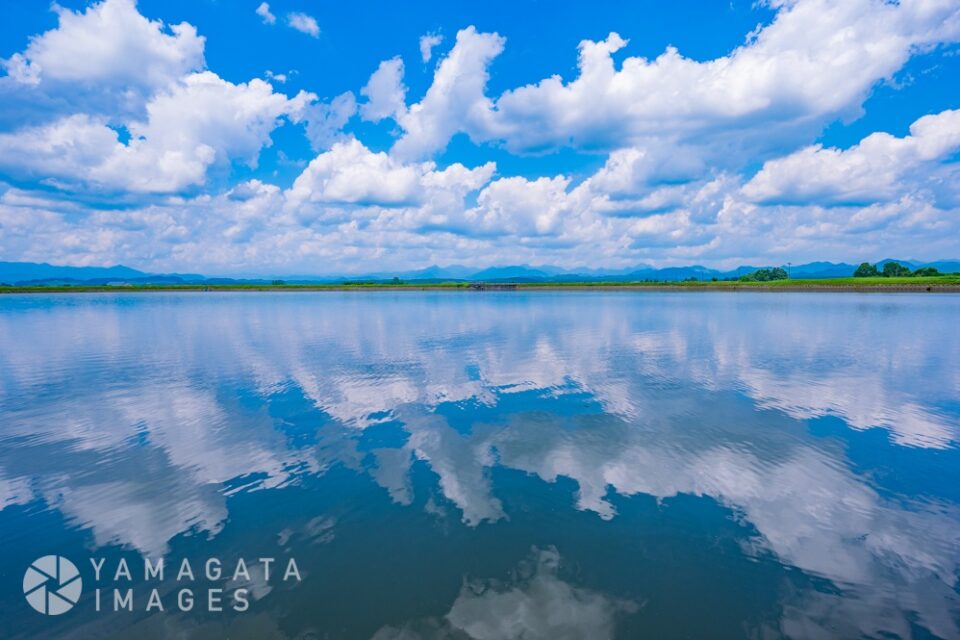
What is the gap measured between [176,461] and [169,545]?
5.80 metres

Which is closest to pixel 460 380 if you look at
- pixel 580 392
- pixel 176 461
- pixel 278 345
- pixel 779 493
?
pixel 580 392

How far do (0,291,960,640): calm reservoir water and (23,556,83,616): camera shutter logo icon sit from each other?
13 cm

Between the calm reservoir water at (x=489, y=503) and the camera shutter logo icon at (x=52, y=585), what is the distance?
0.13m

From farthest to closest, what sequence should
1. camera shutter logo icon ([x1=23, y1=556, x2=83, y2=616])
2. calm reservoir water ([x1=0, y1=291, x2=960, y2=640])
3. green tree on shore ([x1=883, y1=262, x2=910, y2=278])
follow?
1. green tree on shore ([x1=883, y1=262, x2=910, y2=278])
2. camera shutter logo icon ([x1=23, y1=556, x2=83, y2=616])
3. calm reservoir water ([x1=0, y1=291, x2=960, y2=640])

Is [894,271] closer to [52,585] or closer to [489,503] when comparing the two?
[489,503]

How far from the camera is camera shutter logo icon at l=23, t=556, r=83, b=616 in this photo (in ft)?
29.0

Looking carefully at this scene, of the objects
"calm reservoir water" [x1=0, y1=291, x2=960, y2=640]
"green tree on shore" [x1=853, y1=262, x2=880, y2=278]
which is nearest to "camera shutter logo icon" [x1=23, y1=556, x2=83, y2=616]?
"calm reservoir water" [x1=0, y1=291, x2=960, y2=640]

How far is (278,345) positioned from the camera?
4147 cm

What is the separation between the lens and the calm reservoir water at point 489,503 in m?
8.42

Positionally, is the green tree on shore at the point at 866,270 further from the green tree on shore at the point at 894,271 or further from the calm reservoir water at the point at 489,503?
the calm reservoir water at the point at 489,503

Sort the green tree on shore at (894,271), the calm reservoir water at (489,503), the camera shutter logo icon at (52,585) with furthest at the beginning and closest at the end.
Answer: the green tree on shore at (894,271) < the camera shutter logo icon at (52,585) < the calm reservoir water at (489,503)

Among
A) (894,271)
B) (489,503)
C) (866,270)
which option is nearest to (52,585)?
(489,503)

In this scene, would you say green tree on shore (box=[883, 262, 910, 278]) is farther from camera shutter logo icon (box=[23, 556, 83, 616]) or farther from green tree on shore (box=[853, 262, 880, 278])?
camera shutter logo icon (box=[23, 556, 83, 616])

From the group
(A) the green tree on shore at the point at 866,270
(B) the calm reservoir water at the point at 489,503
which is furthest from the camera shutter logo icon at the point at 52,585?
(A) the green tree on shore at the point at 866,270
